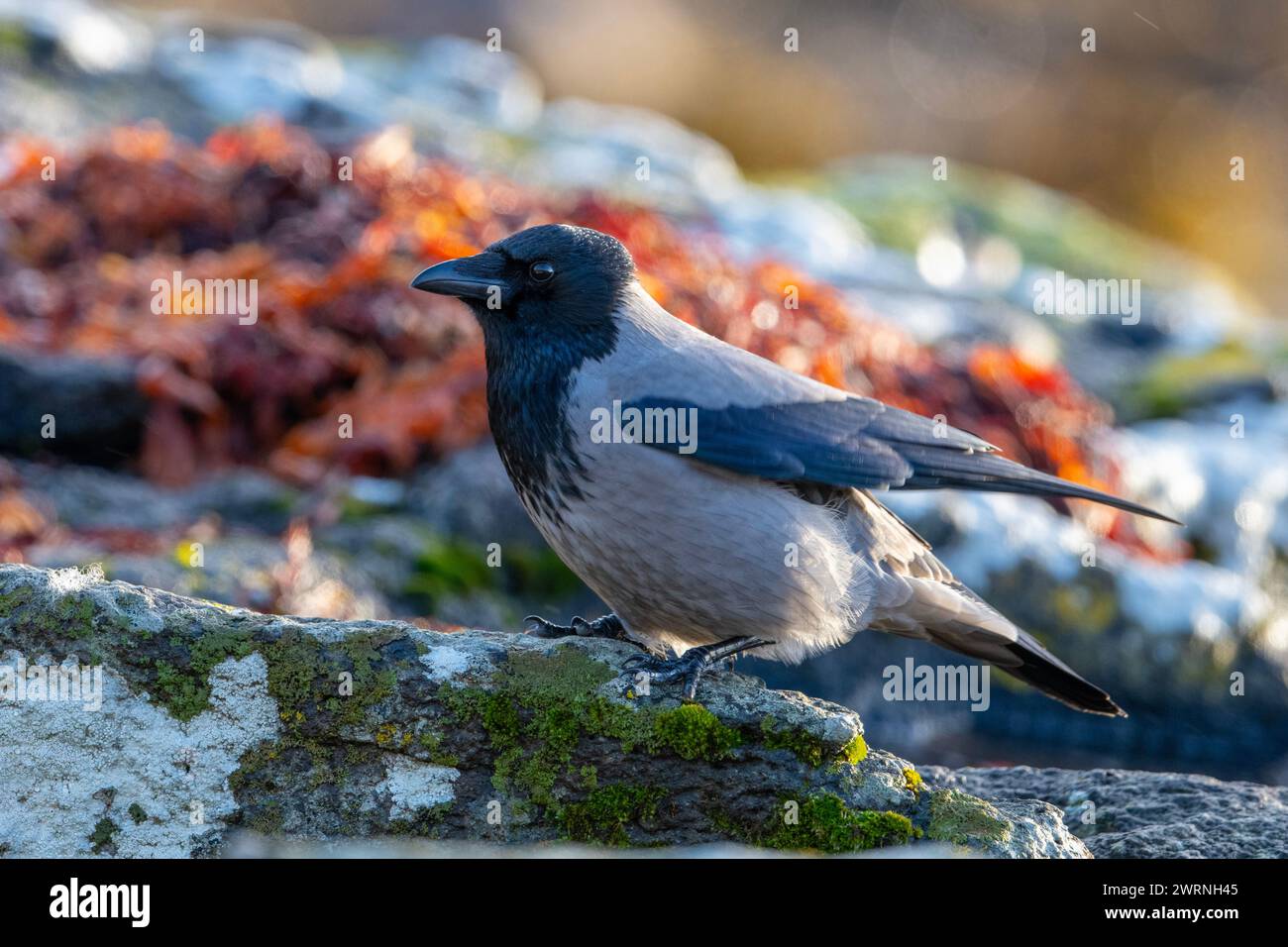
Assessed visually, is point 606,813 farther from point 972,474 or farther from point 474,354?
point 474,354

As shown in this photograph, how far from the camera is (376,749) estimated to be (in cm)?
376

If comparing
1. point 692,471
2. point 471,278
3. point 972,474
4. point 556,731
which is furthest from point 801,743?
point 471,278

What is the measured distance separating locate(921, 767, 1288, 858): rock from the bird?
1.78 ft

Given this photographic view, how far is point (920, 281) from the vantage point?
1373 cm

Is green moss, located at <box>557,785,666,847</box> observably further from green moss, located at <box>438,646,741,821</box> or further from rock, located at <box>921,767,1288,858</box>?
rock, located at <box>921,767,1288,858</box>

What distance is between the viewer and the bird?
4.29 m

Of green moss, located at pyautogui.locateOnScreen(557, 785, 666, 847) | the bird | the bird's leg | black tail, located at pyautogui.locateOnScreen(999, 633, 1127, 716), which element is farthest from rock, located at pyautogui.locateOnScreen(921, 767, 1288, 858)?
green moss, located at pyautogui.locateOnScreen(557, 785, 666, 847)

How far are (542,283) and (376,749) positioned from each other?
1696 millimetres

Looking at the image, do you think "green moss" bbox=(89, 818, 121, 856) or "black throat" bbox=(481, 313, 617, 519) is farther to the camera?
"black throat" bbox=(481, 313, 617, 519)

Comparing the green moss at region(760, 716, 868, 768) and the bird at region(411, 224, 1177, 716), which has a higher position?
the bird at region(411, 224, 1177, 716)

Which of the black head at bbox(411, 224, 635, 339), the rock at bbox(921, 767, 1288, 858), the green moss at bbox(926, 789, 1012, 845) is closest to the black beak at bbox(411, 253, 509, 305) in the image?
the black head at bbox(411, 224, 635, 339)

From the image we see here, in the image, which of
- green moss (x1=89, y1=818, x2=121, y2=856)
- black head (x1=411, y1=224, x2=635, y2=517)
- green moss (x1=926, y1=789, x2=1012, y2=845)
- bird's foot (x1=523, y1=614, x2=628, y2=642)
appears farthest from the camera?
black head (x1=411, y1=224, x2=635, y2=517)

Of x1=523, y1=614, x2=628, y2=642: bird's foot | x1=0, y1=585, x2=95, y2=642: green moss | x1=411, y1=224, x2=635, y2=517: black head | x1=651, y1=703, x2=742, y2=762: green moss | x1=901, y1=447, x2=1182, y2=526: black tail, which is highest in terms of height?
x1=411, y1=224, x2=635, y2=517: black head

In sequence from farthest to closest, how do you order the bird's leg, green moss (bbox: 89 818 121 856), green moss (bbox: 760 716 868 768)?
the bird's leg
green moss (bbox: 760 716 868 768)
green moss (bbox: 89 818 121 856)
